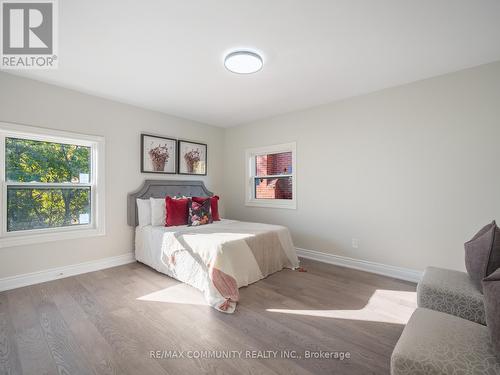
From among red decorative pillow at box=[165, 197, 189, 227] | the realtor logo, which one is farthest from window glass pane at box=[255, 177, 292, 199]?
the realtor logo

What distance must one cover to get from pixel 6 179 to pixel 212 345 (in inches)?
118

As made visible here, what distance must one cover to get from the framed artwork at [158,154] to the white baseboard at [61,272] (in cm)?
140

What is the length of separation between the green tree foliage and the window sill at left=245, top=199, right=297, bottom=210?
2.68 meters

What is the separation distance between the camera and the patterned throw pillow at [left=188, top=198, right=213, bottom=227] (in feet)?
11.9

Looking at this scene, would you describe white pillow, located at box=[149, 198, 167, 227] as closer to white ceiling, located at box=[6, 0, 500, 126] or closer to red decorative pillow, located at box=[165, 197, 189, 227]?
red decorative pillow, located at box=[165, 197, 189, 227]

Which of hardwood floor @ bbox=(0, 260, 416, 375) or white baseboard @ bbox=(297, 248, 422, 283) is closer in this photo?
hardwood floor @ bbox=(0, 260, 416, 375)

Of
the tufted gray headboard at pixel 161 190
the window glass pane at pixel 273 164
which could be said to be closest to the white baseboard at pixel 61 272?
the tufted gray headboard at pixel 161 190

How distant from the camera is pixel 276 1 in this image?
1.72 meters

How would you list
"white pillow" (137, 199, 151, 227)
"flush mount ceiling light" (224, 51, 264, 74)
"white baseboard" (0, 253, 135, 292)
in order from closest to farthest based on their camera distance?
"flush mount ceiling light" (224, 51, 264, 74) → "white baseboard" (0, 253, 135, 292) → "white pillow" (137, 199, 151, 227)

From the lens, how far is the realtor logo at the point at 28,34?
1.83 meters

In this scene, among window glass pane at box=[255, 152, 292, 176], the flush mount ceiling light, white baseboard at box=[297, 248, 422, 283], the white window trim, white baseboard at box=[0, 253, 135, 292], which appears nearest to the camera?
the flush mount ceiling light

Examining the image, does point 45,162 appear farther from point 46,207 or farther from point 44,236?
point 44,236

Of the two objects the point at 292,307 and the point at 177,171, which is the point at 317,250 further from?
the point at 177,171

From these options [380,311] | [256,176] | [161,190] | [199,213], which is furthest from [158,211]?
[380,311]
